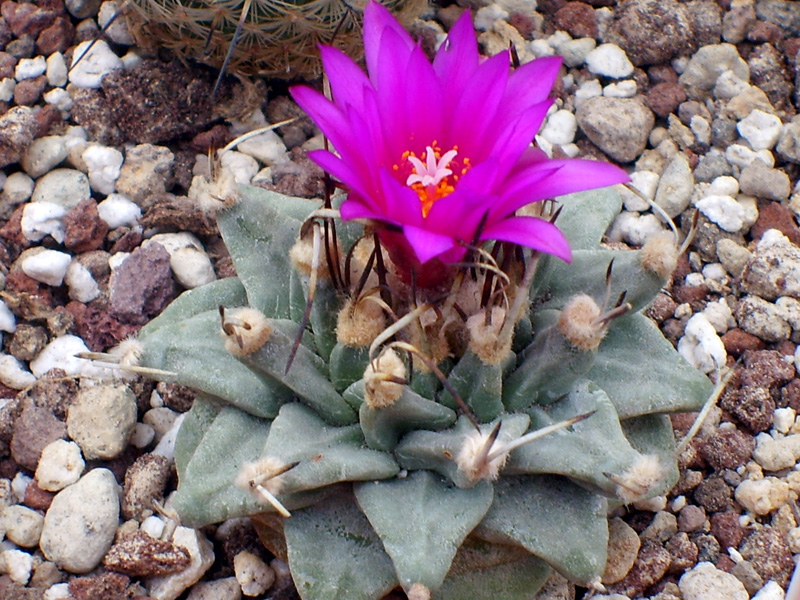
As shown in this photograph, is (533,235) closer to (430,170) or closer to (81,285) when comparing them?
(430,170)

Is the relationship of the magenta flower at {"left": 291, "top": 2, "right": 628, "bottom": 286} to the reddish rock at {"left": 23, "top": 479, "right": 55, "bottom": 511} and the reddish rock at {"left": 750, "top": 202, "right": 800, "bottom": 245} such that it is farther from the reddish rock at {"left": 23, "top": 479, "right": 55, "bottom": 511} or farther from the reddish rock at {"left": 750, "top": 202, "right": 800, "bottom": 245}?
the reddish rock at {"left": 750, "top": 202, "right": 800, "bottom": 245}

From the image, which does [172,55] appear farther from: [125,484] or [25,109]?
[125,484]

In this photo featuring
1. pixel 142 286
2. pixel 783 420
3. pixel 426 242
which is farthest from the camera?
pixel 142 286

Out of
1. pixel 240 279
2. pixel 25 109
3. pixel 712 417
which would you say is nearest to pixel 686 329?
pixel 712 417

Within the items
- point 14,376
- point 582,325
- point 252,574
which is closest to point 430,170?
point 582,325

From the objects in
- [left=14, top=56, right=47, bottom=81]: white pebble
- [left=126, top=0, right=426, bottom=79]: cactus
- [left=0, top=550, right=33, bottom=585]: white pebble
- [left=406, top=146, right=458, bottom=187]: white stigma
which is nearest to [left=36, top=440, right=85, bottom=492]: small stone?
[left=0, top=550, right=33, bottom=585]: white pebble

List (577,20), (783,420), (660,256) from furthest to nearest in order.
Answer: (577,20) < (783,420) < (660,256)

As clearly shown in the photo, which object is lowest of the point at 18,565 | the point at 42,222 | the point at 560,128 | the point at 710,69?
the point at 18,565

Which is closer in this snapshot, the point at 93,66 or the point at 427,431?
the point at 427,431
